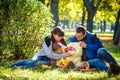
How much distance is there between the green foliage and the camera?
12.3 m

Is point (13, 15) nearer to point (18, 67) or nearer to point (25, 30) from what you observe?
point (25, 30)

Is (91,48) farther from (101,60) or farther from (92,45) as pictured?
(101,60)

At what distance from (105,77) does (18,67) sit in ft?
9.15

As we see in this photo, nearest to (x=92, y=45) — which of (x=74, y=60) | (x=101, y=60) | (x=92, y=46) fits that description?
(x=92, y=46)

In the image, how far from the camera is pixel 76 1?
3912cm

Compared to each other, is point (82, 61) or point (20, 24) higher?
point (20, 24)

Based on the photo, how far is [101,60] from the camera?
9.69 meters

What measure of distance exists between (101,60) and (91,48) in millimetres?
456

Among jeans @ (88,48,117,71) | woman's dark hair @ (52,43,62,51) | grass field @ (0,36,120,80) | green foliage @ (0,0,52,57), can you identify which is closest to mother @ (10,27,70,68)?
woman's dark hair @ (52,43,62,51)

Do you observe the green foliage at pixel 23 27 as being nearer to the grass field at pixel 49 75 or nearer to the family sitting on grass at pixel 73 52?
the family sitting on grass at pixel 73 52

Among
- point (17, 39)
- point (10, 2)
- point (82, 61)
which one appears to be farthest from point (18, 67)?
point (10, 2)

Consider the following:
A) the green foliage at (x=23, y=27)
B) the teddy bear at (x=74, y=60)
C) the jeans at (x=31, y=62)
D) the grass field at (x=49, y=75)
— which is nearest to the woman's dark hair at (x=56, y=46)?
the teddy bear at (x=74, y=60)

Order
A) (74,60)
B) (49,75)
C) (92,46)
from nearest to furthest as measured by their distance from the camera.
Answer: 1. (49,75)
2. (92,46)
3. (74,60)

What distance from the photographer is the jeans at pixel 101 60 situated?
364 inches
